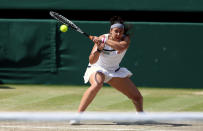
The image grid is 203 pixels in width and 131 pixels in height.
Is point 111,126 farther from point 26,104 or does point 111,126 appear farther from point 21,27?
point 21,27

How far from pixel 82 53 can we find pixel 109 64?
5576mm

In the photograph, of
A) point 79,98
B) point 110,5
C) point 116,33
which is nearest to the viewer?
point 116,33

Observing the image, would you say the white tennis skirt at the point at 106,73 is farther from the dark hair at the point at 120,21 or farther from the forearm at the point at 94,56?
the dark hair at the point at 120,21

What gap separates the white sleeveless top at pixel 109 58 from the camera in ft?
26.9

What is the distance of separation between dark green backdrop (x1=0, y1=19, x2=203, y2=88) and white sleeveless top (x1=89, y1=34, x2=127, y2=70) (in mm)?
5143

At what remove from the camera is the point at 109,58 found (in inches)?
326

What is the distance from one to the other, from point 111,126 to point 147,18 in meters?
7.91

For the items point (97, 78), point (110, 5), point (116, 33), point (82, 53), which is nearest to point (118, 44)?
point (116, 33)

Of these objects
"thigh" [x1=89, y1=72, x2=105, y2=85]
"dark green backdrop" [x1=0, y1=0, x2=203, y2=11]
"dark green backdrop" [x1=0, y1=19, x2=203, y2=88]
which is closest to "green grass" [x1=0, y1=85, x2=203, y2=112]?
"dark green backdrop" [x1=0, y1=19, x2=203, y2=88]

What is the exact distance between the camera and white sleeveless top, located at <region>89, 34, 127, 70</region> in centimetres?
821

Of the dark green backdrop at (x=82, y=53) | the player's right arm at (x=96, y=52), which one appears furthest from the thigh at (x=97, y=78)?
the dark green backdrop at (x=82, y=53)

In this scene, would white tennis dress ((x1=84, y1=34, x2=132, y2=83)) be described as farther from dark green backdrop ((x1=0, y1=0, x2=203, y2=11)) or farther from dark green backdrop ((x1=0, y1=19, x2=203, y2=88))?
dark green backdrop ((x1=0, y1=0, x2=203, y2=11))

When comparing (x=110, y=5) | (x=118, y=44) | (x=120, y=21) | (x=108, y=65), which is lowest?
(x=110, y=5)

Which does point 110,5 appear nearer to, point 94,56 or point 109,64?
point 109,64
